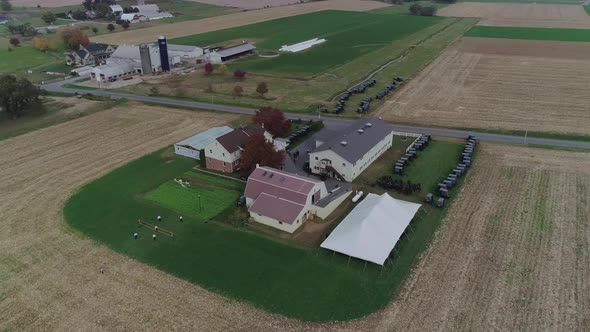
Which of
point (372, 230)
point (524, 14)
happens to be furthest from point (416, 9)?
point (372, 230)

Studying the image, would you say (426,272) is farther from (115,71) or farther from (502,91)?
(115,71)

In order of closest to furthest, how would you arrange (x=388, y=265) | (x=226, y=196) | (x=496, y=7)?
(x=388, y=265), (x=226, y=196), (x=496, y=7)

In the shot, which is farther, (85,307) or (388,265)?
(388,265)

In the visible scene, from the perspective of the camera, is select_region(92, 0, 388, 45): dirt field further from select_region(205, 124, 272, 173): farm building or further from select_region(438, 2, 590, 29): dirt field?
select_region(205, 124, 272, 173): farm building

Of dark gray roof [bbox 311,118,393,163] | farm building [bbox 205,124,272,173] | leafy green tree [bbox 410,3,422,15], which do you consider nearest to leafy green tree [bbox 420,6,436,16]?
leafy green tree [bbox 410,3,422,15]

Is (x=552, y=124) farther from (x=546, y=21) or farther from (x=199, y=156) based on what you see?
(x=546, y=21)

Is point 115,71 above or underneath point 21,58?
above

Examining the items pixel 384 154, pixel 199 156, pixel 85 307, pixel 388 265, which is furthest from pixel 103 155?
pixel 388 265

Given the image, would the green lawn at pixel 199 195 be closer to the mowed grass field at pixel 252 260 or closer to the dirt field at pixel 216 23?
the mowed grass field at pixel 252 260
